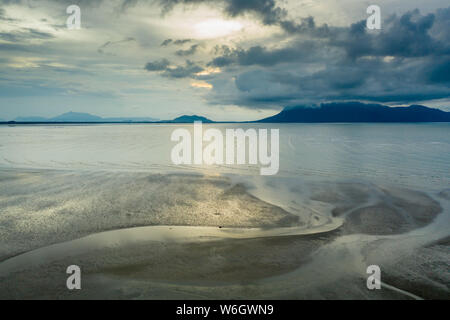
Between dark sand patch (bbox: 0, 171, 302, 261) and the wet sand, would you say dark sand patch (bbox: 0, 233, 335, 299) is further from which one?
dark sand patch (bbox: 0, 171, 302, 261)

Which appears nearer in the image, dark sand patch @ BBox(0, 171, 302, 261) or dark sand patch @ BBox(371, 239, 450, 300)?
dark sand patch @ BBox(371, 239, 450, 300)

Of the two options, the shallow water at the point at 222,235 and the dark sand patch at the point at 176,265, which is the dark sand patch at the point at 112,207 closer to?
the shallow water at the point at 222,235

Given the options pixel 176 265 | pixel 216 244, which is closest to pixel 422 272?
pixel 216 244

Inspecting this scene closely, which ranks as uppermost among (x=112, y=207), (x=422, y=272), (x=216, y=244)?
(x=112, y=207)

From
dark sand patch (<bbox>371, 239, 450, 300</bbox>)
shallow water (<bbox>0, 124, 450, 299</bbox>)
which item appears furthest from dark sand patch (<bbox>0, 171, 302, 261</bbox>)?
dark sand patch (<bbox>371, 239, 450, 300</bbox>)

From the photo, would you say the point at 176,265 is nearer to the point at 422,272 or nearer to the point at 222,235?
the point at 222,235

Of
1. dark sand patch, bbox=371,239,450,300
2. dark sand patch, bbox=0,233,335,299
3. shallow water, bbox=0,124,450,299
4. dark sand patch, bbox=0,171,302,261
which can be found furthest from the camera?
dark sand patch, bbox=0,171,302,261

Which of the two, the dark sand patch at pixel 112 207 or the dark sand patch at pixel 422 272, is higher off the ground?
the dark sand patch at pixel 112 207

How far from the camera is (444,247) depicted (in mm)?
8258

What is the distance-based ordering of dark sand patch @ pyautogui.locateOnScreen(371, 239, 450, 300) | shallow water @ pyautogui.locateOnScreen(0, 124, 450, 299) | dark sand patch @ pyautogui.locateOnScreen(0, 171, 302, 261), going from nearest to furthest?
dark sand patch @ pyautogui.locateOnScreen(371, 239, 450, 300), shallow water @ pyautogui.locateOnScreen(0, 124, 450, 299), dark sand patch @ pyautogui.locateOnScreen(0, 171, 302, 261)

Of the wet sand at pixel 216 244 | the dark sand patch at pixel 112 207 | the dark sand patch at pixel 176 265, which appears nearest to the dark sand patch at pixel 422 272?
the wet sand at pixel 216 244

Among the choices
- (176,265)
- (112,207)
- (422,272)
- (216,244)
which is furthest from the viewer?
(112,207)
